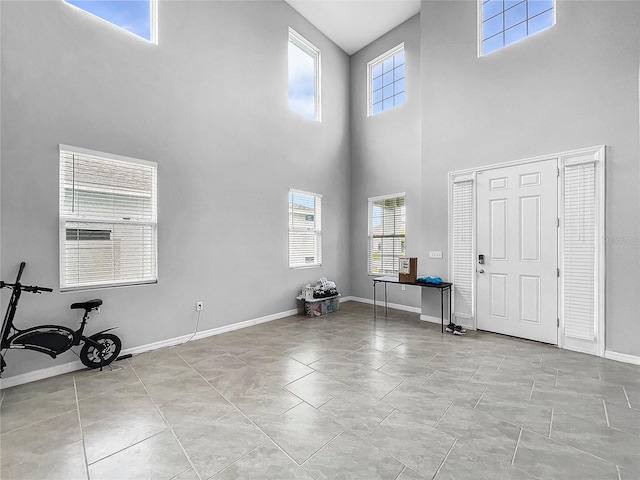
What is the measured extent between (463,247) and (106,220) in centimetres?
478

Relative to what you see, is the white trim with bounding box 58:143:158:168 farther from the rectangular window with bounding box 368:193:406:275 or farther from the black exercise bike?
the rectangular window with bounding box 368:193:406:275

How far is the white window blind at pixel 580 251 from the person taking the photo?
11.0 feet

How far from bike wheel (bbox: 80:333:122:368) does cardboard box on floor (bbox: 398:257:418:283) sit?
3949mm

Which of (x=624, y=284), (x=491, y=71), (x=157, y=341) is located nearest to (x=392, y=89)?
(x=491, y=71)

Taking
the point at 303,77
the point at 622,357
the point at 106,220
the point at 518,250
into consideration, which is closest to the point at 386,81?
the point at 303,77

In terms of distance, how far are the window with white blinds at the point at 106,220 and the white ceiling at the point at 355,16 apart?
4345mm

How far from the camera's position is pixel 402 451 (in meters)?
1.83

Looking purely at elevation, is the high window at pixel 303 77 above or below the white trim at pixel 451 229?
above

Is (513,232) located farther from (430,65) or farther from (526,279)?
(430,65)

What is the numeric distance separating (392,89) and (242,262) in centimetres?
465

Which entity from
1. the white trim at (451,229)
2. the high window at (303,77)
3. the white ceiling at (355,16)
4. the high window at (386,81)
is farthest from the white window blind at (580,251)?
the high window at (303,77)

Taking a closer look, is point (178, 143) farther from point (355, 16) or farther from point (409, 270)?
point (355, 16)

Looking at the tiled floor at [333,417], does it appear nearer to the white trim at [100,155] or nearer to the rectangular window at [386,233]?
the white trim at [100,155]

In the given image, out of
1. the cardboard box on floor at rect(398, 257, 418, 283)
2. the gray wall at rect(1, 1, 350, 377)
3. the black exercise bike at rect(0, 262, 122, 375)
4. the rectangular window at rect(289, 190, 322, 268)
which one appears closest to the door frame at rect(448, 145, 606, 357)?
A: the cardboard box on floor at rect(398, 257, 418, 283)
